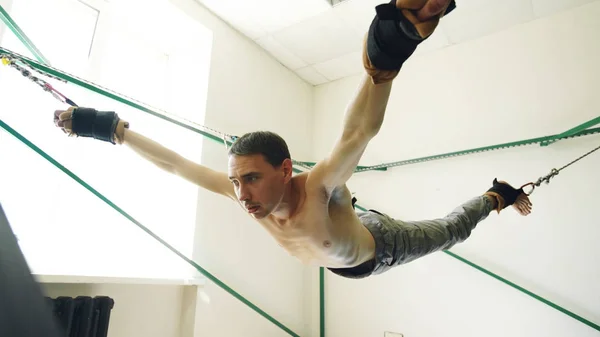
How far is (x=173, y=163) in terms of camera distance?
166 centimetres

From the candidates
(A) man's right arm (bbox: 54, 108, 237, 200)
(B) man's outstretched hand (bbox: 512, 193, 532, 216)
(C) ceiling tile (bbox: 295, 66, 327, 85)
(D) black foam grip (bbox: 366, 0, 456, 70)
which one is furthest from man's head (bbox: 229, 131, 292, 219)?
(C) ceiling tile (bbox: 295, 66, 327, 85)

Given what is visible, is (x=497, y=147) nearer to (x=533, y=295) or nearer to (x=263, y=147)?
(x=533, y=295)

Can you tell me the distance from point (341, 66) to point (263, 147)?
2443 millimetres

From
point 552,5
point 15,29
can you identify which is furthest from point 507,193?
point 15,29

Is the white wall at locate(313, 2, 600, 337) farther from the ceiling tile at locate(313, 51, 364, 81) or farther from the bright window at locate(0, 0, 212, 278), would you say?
the bright window at locate(0, 0, 212, 278)

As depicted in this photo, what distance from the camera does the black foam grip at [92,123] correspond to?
1525 mm

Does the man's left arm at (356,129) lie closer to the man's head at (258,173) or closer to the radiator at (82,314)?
the man's head at (258,173)

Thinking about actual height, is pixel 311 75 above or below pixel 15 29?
above

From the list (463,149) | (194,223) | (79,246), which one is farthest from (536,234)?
(79,246)

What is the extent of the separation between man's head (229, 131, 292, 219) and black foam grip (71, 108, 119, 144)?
0.56 meters

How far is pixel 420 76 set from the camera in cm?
330

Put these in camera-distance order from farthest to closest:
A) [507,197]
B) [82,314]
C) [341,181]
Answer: [507,197]
[82,314]
[341,181]

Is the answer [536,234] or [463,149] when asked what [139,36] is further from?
[536,234]

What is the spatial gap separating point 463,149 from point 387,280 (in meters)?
1.14
